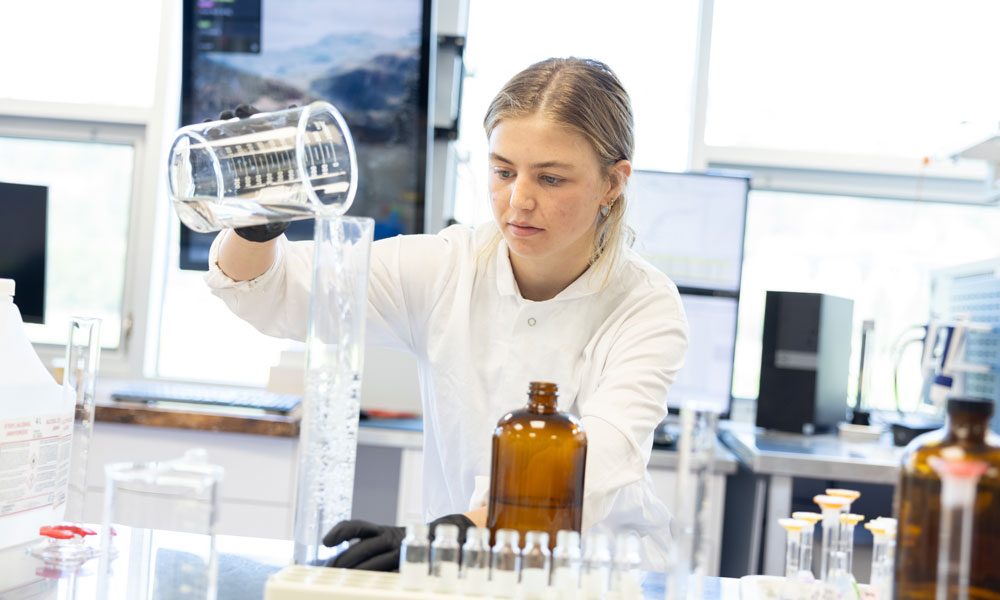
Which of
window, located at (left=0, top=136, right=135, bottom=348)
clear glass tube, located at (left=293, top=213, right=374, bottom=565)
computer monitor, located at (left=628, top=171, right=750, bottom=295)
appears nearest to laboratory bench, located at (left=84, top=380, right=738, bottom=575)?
computer monitor, located at (left=628, top=171, right=750, bottom=295)

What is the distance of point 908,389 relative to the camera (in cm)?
304

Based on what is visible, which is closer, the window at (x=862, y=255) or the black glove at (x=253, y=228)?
the black glove at (x=253, y=228)

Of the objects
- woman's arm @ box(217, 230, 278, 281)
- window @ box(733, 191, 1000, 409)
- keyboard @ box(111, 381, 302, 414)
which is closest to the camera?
woman's arm @ box(217, 230, 278, 281)

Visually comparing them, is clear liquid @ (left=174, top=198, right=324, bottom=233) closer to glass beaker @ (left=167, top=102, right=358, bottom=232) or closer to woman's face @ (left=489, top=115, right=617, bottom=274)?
glass beaker @ (left=167, top=102, right=358, bottom=232)

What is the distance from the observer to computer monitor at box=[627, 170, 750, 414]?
2828 millimetres

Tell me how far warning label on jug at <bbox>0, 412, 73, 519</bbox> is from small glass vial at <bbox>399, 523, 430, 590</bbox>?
0.51 meters

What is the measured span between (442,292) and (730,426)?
1560 mm

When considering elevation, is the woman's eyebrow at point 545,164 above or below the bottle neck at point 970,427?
above

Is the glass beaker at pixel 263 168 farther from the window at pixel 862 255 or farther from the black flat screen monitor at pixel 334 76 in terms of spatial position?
the window at pixel 862 255

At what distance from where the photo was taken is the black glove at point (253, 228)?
1.06 meters

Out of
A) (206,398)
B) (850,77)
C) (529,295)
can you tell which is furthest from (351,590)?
(850,77)

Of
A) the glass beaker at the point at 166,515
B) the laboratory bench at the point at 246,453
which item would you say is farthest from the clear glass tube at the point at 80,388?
the laboratory bench at the point at 246,453

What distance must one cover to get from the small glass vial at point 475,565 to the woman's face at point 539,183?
63 cm

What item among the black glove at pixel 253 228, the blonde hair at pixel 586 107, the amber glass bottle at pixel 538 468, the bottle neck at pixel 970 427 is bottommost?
the amber glass bottle at pixel 538 468
